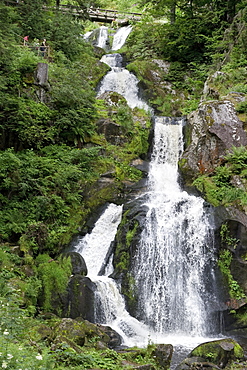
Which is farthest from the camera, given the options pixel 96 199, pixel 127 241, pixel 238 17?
pixel 238 17

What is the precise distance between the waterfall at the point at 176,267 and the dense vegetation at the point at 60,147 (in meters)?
1.57

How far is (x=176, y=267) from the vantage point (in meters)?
12.7

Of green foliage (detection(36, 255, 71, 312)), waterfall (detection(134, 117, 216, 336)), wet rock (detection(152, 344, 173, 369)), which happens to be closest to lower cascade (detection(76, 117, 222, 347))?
waterfall (detection(134, 117, 216, 336))

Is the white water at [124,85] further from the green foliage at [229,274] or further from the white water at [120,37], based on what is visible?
the green foliage at [229,274]

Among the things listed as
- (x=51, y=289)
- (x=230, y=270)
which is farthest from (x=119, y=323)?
(x=230, y=270)

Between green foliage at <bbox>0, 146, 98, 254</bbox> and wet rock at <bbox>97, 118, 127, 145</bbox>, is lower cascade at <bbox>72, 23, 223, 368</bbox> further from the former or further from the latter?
wet rock at <bbox>97, 118, 127, 145</bbox>

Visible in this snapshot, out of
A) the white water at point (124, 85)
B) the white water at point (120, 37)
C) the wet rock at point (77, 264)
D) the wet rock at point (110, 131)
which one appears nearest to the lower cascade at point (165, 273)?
the wet rock at point (77, 264)

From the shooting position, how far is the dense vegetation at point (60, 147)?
33.3ft

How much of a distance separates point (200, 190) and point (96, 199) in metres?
4.34

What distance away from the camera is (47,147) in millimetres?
15625

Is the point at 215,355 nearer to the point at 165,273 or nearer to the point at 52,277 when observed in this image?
the point at 165,273

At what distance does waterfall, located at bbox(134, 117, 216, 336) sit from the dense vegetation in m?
1.57

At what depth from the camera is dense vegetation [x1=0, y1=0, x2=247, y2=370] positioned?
10148 millimetres

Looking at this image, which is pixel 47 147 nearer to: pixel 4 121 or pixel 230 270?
pixel 4 121
